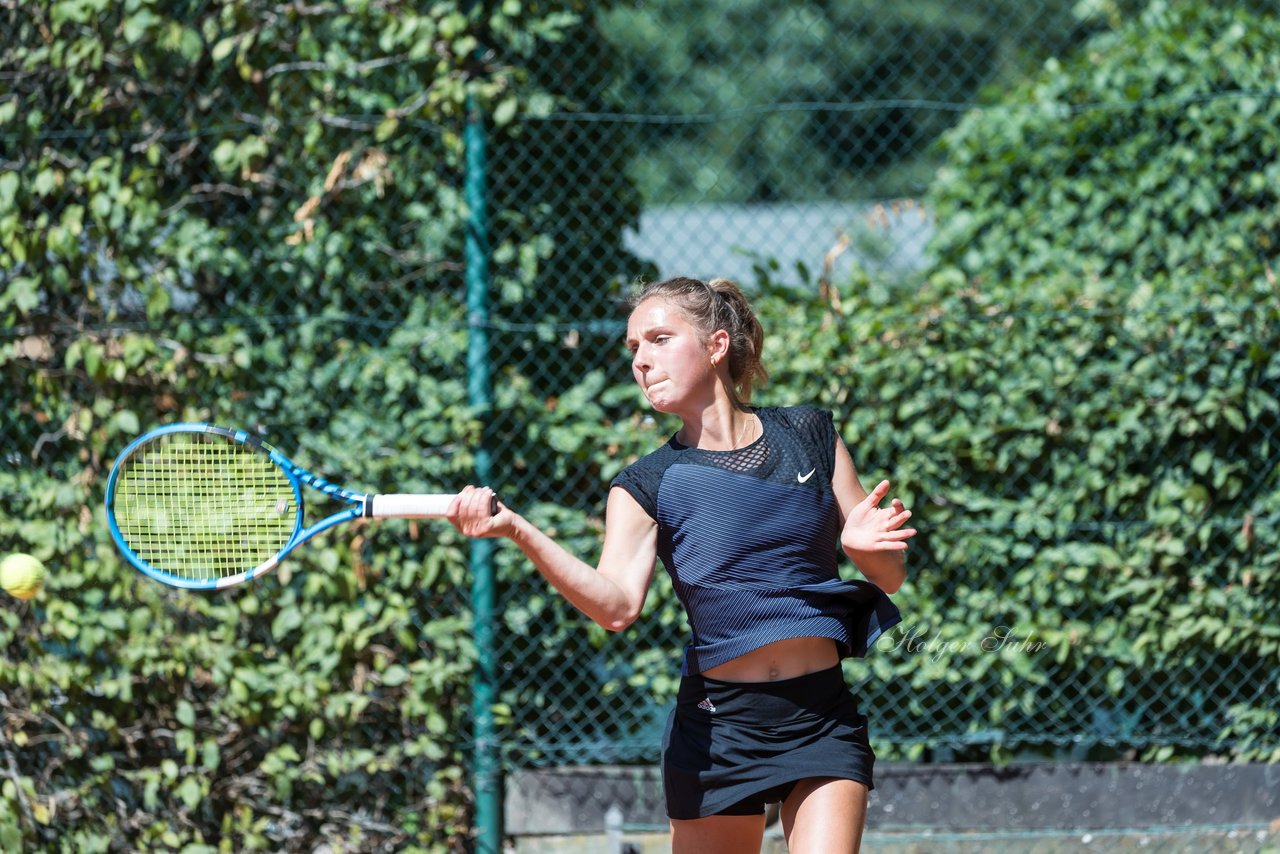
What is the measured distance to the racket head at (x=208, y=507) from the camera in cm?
328

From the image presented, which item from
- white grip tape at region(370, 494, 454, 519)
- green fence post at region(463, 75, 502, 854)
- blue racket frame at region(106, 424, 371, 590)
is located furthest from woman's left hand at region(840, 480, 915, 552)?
green fence post at region(463, 75, 502, 854)

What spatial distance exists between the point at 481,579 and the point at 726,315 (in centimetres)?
160

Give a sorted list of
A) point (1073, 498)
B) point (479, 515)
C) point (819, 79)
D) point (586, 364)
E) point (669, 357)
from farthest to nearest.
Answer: point (819, 79), point (586, 364), point (1073, 498), point (669, 357), point (479, 515)

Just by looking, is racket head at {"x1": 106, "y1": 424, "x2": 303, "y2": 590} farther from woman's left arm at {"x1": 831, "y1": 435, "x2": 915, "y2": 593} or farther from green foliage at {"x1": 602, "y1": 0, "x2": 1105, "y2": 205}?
green foliage at {"x1": 602, "y1": 0, "x2": 1105, "y2": 205}

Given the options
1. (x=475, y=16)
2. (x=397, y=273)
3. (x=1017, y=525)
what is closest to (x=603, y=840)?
(x=1017, y=525)

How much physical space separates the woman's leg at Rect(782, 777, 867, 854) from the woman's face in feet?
2.56

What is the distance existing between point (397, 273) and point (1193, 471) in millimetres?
2453

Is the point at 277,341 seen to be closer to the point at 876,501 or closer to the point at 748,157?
the point at 876,501

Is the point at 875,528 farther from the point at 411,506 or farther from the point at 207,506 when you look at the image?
the point at 207,506

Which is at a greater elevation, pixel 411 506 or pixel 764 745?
pixel 411 506

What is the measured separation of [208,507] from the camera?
3338 mm

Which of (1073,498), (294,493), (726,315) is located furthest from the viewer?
(1073,498)

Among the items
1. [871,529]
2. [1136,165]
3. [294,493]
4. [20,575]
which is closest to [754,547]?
[871,529]

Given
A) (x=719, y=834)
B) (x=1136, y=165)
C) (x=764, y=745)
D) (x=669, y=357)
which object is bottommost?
(x=719, y=834)
